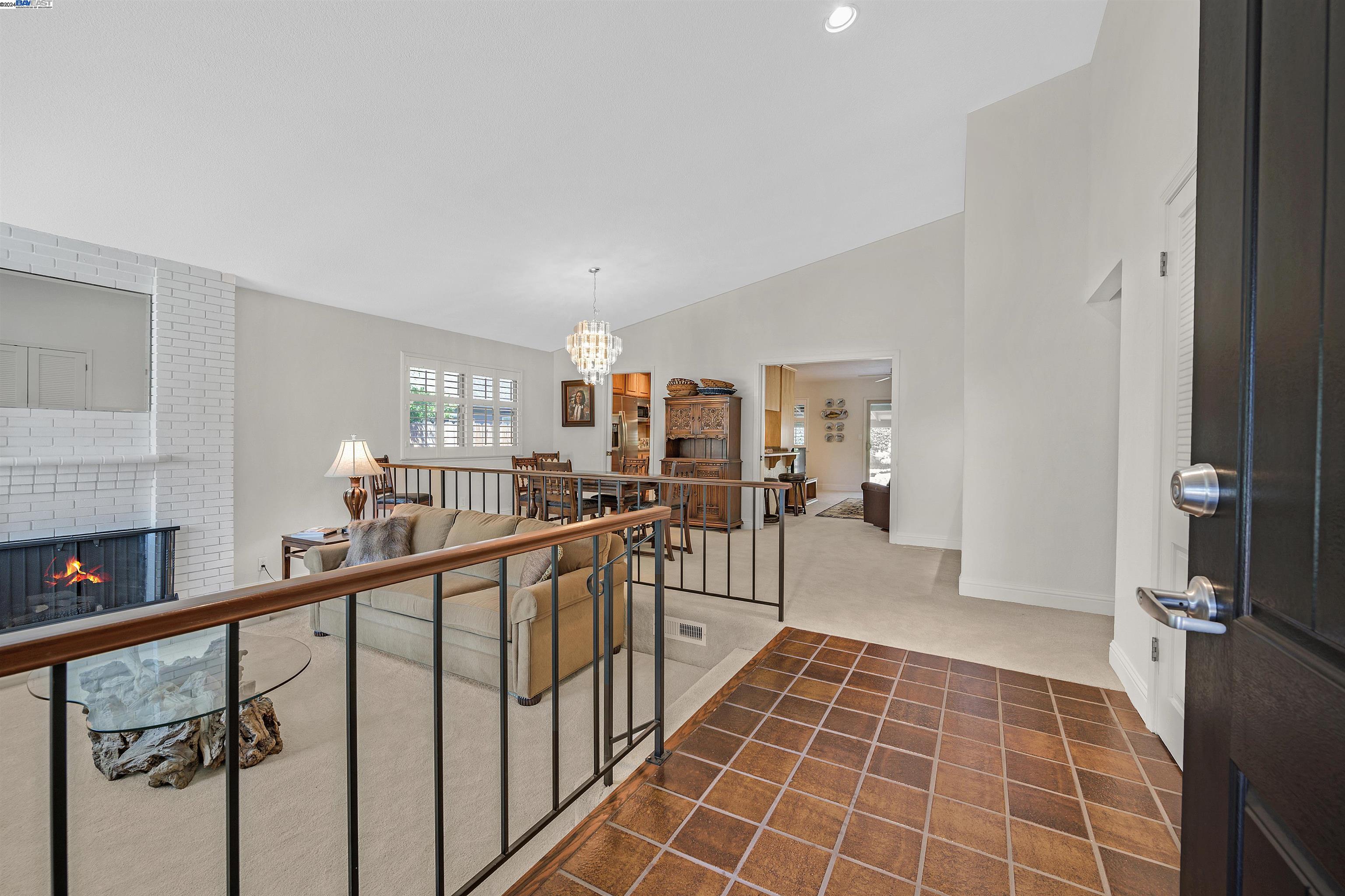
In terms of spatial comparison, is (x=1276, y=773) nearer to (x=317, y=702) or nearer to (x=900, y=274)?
(x=317, y=702)

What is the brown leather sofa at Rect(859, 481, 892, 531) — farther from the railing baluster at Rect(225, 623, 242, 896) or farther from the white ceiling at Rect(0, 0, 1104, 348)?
the railing baluster at Rect(225, 623, 242, 896)

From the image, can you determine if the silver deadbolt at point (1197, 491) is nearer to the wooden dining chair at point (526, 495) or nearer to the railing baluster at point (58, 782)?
the railing baluster at point (58, 782)

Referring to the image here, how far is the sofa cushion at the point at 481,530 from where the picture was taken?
129 inches

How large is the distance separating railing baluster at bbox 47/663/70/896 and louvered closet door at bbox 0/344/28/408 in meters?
4.49

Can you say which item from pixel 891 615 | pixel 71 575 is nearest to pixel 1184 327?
pixel 891 615

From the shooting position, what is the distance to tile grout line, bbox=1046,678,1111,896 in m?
1.45

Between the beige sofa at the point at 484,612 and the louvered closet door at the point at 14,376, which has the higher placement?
the louvered closet door at the point at 14,376

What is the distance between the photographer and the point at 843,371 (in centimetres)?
986

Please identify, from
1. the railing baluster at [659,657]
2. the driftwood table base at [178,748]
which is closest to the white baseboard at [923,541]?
the railing baluster at [659,657]

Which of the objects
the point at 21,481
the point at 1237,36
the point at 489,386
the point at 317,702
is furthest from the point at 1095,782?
the point at 489,386

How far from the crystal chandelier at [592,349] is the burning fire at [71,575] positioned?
12.3 feet

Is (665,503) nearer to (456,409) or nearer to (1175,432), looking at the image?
(456,409)

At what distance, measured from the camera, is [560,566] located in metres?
2.90

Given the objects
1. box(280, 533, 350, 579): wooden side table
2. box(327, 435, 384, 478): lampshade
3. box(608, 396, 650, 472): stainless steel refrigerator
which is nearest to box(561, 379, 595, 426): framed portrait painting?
box(608, 396, 650, 472): stainless steel refrigerator
